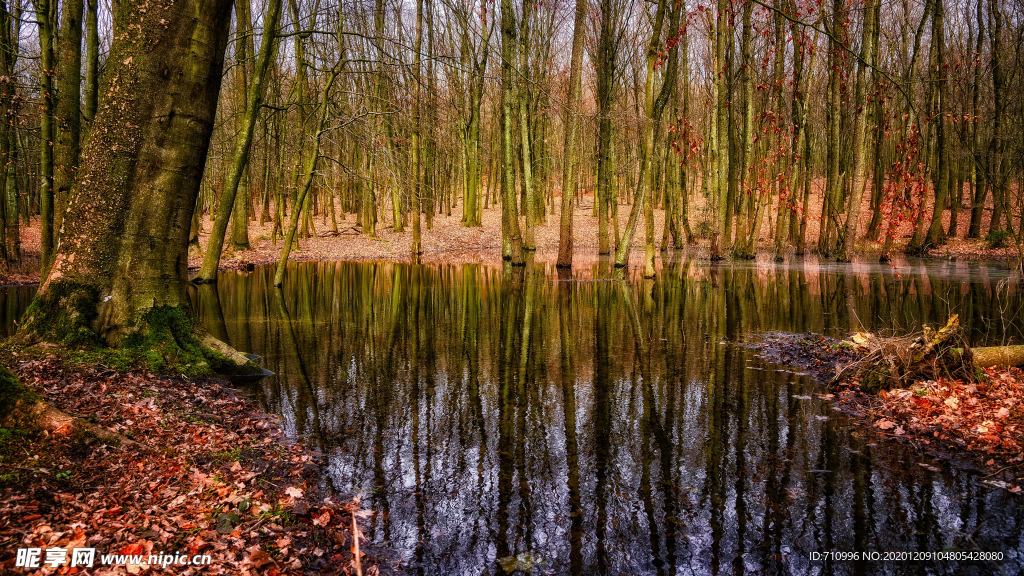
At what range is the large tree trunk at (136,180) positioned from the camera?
6.29m

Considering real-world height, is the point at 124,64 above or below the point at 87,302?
above

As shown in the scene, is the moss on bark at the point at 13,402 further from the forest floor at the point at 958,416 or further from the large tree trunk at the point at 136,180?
the forest floor at the point at 958,416

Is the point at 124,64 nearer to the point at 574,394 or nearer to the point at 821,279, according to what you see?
the point at 574,394

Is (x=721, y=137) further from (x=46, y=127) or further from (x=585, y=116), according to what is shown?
(x=46, y=127)

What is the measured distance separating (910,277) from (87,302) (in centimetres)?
2193

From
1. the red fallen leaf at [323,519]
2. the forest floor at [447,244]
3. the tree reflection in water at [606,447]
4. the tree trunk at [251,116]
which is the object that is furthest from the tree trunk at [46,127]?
the red fallen leaf at [323,519]

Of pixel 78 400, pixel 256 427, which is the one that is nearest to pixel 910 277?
pixel 256 427

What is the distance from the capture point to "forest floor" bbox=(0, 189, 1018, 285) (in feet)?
83.8

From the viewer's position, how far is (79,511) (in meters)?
3.10

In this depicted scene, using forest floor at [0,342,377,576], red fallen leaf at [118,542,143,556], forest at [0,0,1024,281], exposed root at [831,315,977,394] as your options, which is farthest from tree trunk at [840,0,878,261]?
red fallen leaf at [118,542,143,556]

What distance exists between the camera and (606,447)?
5.23 metres

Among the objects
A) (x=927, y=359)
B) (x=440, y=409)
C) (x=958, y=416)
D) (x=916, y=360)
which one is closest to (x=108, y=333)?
(x=440, y=409)

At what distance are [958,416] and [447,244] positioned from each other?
31022mm

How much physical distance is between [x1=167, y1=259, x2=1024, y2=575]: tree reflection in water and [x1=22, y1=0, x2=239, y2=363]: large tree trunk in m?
1.91
